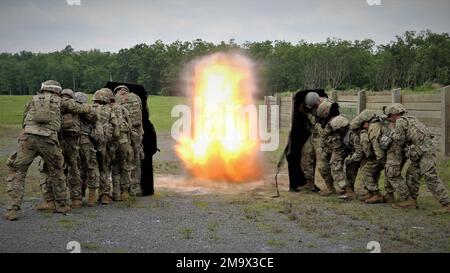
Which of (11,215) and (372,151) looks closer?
(11,215)

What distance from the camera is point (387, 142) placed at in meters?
9.42

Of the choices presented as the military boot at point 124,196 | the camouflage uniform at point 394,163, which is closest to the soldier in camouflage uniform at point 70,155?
the military boot at point 124,196

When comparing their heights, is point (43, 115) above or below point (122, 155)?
above

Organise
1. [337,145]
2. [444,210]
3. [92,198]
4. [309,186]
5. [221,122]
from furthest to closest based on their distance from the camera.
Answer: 1. [221,122]
2. [309,186]
3. [337,145]
4. [92,198]
5. [444,210]

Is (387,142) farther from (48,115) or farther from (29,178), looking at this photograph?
(29,178)

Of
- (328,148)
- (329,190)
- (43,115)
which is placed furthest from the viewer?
(329,190)

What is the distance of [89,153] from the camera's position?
9719 mm

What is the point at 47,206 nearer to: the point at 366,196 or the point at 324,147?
the point at 324,147

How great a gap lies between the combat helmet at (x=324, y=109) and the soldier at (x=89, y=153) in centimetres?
487

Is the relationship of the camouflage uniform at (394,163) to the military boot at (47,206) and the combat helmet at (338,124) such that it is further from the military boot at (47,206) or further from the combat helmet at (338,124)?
the military boot at (47,206)

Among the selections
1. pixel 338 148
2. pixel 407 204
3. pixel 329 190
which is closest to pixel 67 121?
pixel 338 148

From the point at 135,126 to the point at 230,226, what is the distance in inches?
157
